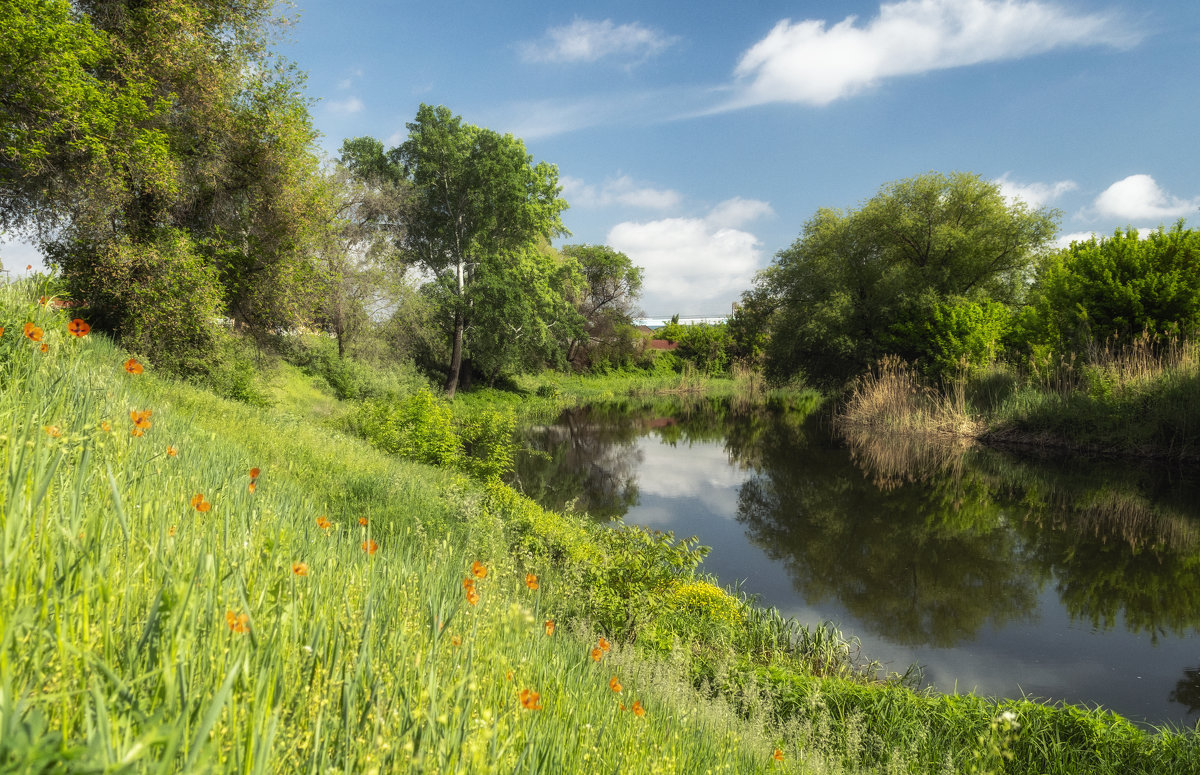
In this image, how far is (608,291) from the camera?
47.8 meters

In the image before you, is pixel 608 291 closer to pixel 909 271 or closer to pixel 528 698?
pixel 909 271

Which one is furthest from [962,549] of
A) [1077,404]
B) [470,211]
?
[470,211]

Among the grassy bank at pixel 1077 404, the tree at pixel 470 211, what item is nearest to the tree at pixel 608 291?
the tree at pixel 470 211

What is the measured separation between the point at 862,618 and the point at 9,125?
1312 cm

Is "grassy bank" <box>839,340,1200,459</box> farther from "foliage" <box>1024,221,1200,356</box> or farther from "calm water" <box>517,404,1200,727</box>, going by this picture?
"calm water" <box>517,404,1200,727</box>

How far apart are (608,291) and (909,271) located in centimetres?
2538

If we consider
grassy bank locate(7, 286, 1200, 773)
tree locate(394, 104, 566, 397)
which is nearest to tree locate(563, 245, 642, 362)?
tree locate(394, 104, 566, 397)

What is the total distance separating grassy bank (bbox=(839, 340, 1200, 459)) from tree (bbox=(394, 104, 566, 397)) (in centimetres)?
1484

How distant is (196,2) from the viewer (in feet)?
36.6

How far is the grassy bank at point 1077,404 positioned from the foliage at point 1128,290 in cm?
61

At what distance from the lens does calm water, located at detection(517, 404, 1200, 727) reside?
627 cm

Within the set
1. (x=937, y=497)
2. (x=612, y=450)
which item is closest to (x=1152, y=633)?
(x=937, y=497)

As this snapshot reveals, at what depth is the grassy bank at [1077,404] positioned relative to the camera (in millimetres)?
13945

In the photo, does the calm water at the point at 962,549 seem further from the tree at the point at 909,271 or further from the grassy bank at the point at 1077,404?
the tree at the point at 909,271
